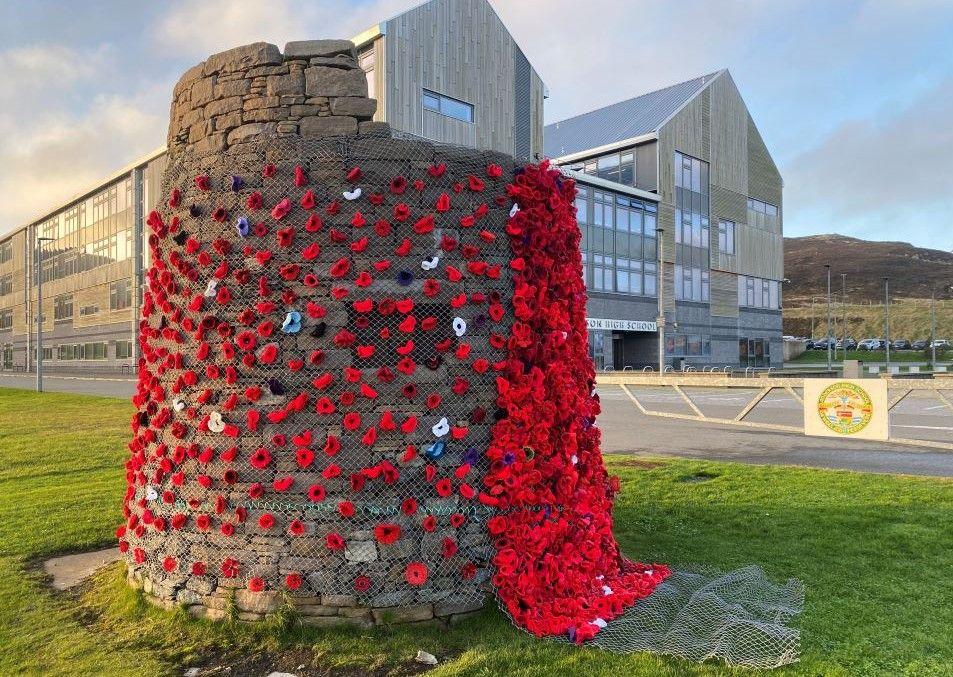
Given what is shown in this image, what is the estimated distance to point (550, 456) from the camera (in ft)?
20.7

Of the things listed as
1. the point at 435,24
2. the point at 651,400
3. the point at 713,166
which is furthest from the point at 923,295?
the point at 435,24

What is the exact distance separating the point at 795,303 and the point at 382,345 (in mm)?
151922

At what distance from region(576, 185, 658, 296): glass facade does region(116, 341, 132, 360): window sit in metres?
33.3

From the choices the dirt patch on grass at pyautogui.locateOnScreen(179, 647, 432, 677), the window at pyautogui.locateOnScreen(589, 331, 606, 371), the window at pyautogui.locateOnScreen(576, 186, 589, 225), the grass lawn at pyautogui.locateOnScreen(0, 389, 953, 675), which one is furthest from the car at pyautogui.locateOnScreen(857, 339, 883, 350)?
the dirt patch on grass at pyautogui.locateOnScreen(179, 647, 432, 677)

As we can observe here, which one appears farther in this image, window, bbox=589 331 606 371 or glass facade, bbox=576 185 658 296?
window, bbox=589 331 606 371

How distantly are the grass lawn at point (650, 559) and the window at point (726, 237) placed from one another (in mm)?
44548

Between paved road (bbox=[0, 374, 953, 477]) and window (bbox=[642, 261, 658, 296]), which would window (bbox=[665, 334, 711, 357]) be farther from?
paved road (bbox=[0, 374, 953, 477])

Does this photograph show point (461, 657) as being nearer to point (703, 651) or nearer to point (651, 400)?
point (703, 651)

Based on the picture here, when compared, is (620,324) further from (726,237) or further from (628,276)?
(726,237)

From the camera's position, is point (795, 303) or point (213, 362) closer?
point (213, 362)

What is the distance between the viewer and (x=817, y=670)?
5098mm

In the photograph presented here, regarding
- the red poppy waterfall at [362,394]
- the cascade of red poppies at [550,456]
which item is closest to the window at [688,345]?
the cascade of red poppies at [550,456]

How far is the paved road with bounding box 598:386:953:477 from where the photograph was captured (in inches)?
529

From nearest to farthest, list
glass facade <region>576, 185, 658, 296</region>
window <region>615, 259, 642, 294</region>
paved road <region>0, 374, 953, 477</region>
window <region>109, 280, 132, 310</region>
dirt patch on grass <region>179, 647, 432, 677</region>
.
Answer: dirt patch on grass <region>179, 647, 432, 677</region>
paved road <region>0, 374, 953, 477</region>
glass facade <region>576, 185, 658, 296</region>
window <region>615, 259, 642, 294</region>
window <region>109, 280, 132, 310</region>
